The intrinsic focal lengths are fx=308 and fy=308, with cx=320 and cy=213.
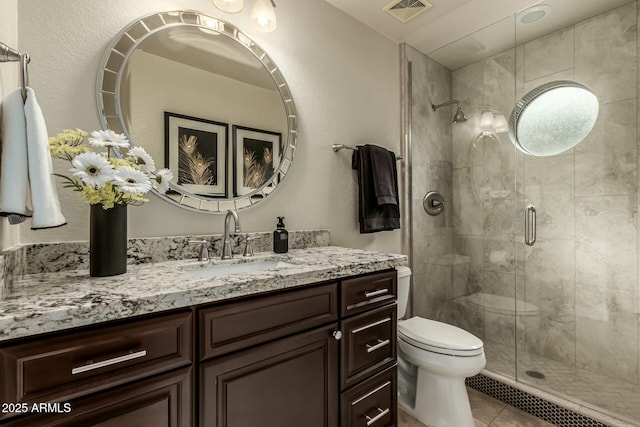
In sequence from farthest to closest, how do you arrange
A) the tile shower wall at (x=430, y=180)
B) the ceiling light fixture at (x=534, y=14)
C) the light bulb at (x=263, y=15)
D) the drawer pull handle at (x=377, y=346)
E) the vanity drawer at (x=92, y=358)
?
the tile shower wall at (x=430, y=180) → the ceiling light fixture at (x=534, y=14) → the light bulb at (x=263, y=15) → the drawer pull handle at (x=377, y=346) → the vanity drawer at (x=92, y=358)

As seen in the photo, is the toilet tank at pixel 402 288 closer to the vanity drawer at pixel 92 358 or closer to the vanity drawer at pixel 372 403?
the vanity drawer at pixel 372 403

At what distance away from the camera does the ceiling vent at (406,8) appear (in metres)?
1.92

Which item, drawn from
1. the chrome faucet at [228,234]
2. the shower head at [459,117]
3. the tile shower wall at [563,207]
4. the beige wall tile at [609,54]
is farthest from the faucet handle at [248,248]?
the beige wall tile at [609,54]

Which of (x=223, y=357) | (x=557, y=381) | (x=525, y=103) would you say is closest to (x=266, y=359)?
(x=223, y=357)

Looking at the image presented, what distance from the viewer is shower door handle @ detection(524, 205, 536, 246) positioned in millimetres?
2275

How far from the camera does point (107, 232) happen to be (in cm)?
96

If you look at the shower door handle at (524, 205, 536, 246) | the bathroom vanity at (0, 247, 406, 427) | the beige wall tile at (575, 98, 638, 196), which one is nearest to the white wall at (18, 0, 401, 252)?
the bathroom vanity at (0, 247, 406, 427)

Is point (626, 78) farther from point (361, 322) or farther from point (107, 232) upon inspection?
point (107, 232)

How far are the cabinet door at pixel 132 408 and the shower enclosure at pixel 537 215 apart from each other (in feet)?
6.29

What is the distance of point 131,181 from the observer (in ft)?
3.15

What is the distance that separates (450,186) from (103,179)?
2.43 meters

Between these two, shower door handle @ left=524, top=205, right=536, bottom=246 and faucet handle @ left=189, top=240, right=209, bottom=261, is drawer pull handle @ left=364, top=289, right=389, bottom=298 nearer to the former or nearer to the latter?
faucet handle @ left=189, top=240, right=209, bottom=261

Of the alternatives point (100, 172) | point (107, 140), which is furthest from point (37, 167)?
point (107, 140)

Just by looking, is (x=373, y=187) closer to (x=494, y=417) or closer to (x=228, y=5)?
(x=228, y=5)
